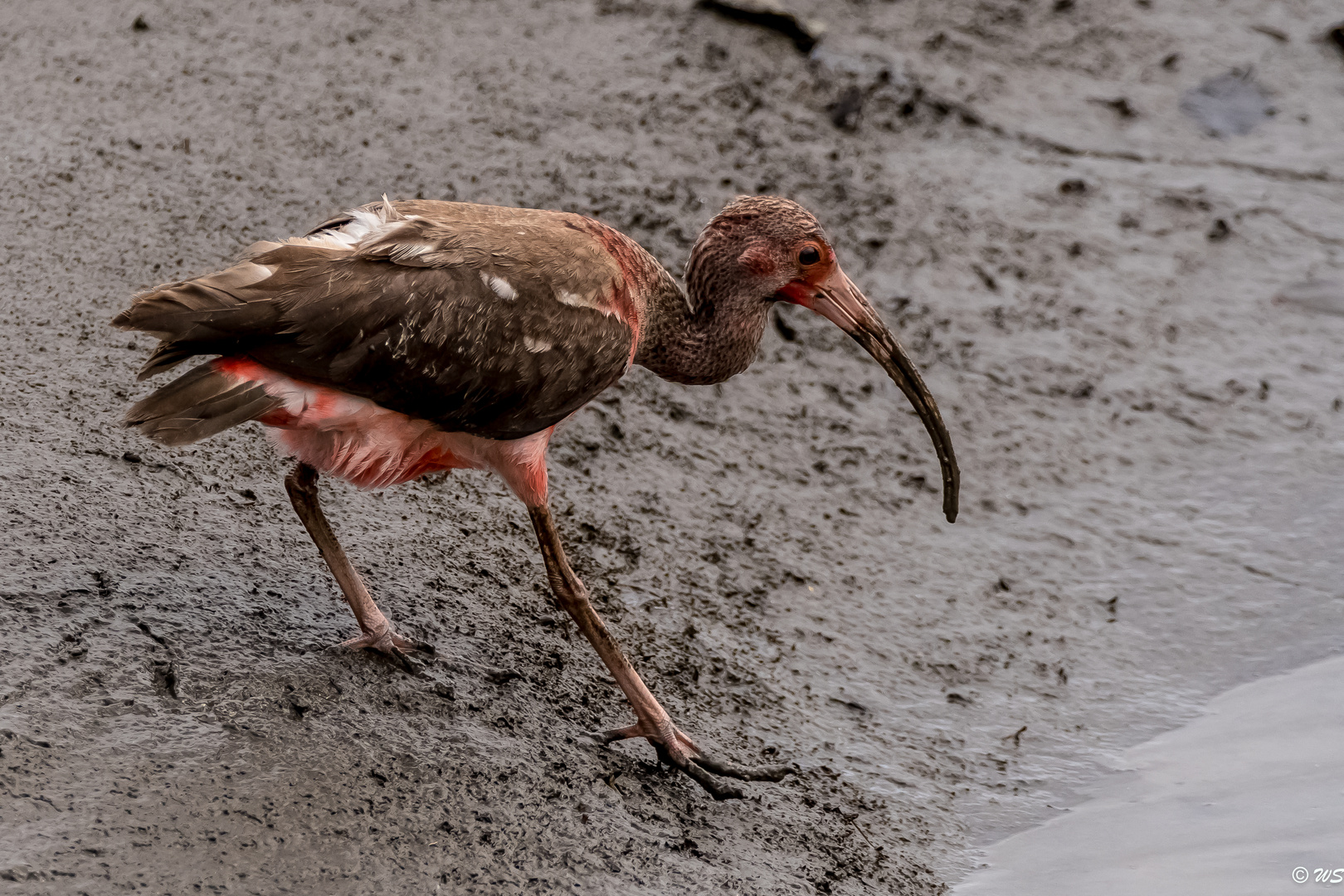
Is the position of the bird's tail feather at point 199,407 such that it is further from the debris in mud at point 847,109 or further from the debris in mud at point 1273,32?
the debris in mud at point 1273,32

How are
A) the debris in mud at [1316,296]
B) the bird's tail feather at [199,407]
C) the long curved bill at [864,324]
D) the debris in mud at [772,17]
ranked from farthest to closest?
the debris in mud at [772,17] → the debris in mud at [1316,296] → the long curved bill at [864,324] → the bird's tail feather at [199,407]

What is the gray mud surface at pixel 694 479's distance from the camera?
3.72 meters

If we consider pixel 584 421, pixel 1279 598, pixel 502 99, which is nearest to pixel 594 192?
pixel 502 99

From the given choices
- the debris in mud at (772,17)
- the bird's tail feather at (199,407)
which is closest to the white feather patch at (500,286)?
the bird's tail feather at (199,407)

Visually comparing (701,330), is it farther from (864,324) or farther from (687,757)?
(687,757)

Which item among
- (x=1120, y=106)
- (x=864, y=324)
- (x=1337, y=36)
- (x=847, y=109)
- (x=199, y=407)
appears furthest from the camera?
(x=1337, y=36)

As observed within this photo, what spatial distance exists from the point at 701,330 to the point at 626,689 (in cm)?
124

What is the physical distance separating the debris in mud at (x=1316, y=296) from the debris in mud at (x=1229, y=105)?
1505mm

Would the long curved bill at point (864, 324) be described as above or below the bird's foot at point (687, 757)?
above

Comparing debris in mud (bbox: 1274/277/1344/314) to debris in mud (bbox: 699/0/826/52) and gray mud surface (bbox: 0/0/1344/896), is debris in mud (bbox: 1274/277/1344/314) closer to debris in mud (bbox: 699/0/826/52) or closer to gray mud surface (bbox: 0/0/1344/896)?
gray mud surface (bbox: 0/0/1344/896)

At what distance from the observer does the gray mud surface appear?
372 cm

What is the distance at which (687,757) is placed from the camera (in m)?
4.14

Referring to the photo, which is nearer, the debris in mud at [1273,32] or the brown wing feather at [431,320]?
the brown wing feather at [431,320]

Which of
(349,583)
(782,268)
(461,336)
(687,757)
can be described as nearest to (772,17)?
(782,268)
